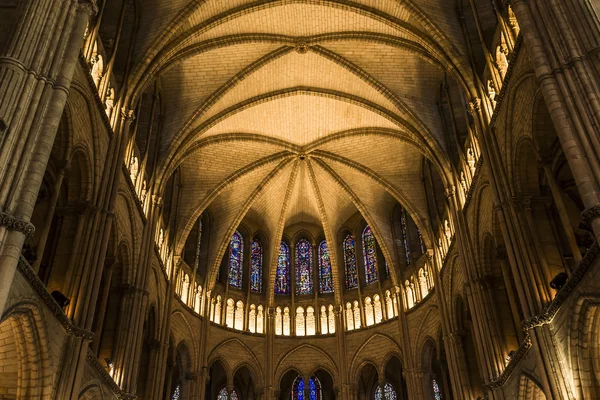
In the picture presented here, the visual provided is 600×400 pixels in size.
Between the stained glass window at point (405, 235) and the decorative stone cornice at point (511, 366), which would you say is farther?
the stained glass window at point (405, 235)

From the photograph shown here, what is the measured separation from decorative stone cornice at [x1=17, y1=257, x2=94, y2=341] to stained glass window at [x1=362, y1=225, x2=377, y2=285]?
17303mm

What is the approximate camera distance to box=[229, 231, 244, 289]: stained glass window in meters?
29.7

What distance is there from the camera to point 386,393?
1113 inches

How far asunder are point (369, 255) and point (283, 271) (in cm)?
430

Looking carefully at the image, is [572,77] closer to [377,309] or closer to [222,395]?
[377,309]

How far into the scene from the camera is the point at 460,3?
20719mm

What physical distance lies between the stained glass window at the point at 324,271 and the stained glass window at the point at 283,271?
160cm

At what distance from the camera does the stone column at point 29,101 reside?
385 inches

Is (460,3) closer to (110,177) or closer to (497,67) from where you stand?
(497,67)

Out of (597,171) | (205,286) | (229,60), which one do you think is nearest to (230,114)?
(229,60)

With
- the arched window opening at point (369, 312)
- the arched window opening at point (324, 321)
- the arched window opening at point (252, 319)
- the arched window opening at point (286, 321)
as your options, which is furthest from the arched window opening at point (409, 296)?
the arched window opening at point (252, 319)

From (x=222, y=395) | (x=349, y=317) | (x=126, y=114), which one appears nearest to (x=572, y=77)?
(x=126, y=114)

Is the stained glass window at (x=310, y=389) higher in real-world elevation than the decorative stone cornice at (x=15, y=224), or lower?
higher

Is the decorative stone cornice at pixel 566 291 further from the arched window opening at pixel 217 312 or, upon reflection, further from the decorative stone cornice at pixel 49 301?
the arched window opening at pixel 217 312
